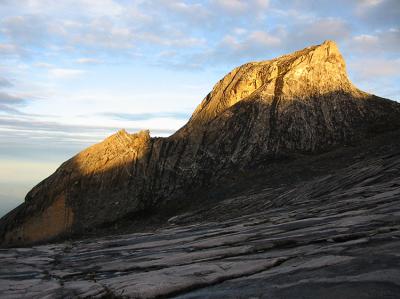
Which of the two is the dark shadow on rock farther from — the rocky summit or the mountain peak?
the mountain peak

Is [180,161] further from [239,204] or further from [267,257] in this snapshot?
[267,257]

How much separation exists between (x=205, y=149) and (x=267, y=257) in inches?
921

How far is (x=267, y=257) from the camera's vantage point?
30.0 feet

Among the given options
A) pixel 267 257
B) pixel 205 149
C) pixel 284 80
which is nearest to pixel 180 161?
pixel 205 149

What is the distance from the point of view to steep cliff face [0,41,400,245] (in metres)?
30.5

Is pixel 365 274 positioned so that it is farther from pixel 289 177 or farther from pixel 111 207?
pixel 111 207

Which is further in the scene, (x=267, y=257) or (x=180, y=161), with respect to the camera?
(x=180, y=161)

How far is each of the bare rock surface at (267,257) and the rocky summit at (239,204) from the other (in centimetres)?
5

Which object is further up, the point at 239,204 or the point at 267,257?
the point at 239,204

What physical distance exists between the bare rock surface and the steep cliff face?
451 inches

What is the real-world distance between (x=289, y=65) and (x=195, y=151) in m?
11.5

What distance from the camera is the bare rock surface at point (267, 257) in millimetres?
7004

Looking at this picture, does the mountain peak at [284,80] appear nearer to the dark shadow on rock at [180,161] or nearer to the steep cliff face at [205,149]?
the steep cliff face at [205,149]

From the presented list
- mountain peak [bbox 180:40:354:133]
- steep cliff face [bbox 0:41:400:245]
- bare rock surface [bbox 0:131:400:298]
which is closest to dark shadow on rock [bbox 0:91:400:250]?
steep cliff face [bbox 0:41:400:245]
